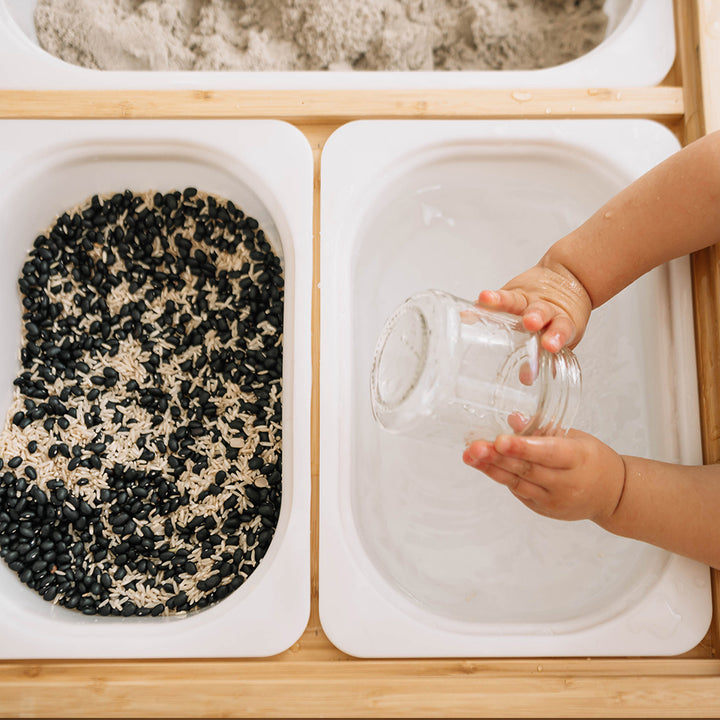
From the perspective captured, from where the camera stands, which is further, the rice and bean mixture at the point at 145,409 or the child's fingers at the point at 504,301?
the rice and bean mixture at the point at 145,409

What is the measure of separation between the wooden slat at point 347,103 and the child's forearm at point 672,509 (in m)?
0.58

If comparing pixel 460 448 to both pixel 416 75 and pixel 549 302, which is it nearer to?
pixel 549 302

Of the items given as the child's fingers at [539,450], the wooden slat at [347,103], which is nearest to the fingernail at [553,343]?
the child's fingers at [539,450]

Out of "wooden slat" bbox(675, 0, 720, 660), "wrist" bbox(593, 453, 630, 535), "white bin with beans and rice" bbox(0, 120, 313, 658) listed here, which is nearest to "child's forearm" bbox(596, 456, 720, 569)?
"wrist" bbox(593, 453, 630, 535)

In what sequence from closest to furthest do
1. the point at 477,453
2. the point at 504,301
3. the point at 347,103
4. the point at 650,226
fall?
the point at 477,453, the point at 504,301, the point at 650,226, the point at 347,103

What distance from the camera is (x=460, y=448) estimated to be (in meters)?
1.08

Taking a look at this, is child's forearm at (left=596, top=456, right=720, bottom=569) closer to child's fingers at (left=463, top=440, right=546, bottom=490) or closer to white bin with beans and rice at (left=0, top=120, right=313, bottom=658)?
child's fingers at (left=463, top=440, right=546, bottom=490)

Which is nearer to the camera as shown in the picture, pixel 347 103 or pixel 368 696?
pixel 368 696

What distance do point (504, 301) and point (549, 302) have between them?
10 cm

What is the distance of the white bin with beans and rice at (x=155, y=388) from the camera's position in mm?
988

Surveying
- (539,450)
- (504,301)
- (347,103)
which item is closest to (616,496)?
(539,450)

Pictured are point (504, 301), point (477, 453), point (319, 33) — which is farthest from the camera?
point (319, 33)

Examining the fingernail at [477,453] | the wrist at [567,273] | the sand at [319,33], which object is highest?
the sand at [319,33]

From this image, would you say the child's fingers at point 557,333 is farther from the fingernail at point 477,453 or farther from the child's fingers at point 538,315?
the fingernail at point 477,453
